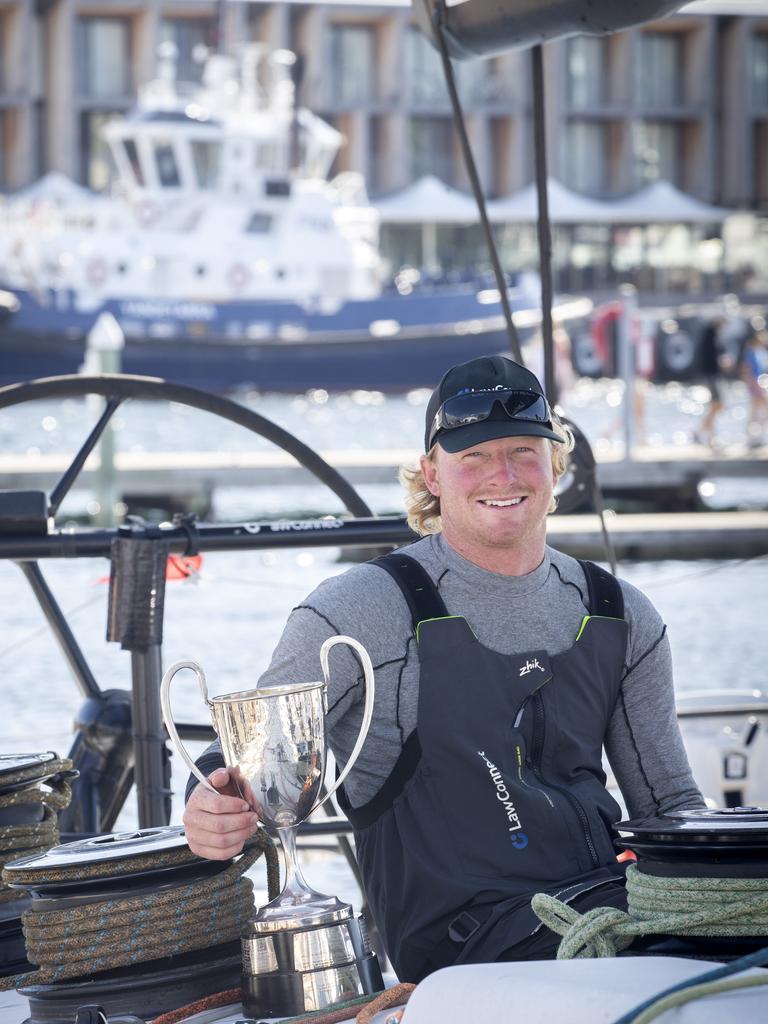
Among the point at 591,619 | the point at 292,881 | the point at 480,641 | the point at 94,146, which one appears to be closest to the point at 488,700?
the point at 480,641

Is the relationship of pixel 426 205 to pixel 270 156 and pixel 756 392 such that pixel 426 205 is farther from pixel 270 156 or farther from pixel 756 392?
pixel 756 392

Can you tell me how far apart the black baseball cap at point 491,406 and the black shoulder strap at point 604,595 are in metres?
0.21

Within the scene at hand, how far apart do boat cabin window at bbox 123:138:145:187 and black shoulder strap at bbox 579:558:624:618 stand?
31.1m

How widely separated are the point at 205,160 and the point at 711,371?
60.4 ft

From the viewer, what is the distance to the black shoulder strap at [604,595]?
241cm

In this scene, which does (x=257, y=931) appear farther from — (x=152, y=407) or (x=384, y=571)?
(x=152, y=407)

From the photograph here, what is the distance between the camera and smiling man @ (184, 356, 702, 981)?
2.20 m

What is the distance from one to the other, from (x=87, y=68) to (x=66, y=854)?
44301 millimetres

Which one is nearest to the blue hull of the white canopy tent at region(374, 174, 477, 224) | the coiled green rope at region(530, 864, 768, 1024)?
the white canopy tent at region(374, 174, 477, 224)

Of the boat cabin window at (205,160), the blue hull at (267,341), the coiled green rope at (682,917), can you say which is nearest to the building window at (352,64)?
the boat cabin window at (205,160)

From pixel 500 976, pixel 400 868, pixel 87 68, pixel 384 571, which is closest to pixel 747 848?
pixel 500 976

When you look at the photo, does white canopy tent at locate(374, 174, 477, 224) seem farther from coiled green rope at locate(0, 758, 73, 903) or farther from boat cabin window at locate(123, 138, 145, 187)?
coiled green rope at locate(0, 758, 73, 903)

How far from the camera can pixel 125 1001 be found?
6.77 ft

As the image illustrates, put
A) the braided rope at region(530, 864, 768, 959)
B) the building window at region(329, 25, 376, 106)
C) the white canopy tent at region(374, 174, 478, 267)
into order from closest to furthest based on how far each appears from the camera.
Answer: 1. the braided rope at region(530, 864, 768, 959)
2. the white canopy tent at region(374, 174, 478, 267)
3. the building window at region(329, 25, 376, 106)
